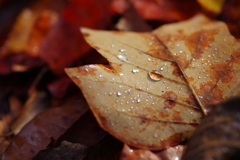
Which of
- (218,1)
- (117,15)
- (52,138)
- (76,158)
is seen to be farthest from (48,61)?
(218,1)

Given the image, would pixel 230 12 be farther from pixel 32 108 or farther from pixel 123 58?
pixel 32 108

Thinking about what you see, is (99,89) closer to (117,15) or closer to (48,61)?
(48,61)

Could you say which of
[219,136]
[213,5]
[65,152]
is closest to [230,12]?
[213,5]

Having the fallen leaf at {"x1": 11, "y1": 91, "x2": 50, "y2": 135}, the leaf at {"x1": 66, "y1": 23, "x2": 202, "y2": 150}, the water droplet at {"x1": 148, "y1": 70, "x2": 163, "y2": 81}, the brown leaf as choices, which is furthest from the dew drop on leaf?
the fallen leaf at {"x1": 11, "y1": 91, "x2": 50, "y2": 135}

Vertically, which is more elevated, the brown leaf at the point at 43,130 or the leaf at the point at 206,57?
the leaf at the point at 206,57

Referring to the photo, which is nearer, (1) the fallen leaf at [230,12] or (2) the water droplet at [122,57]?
(2) the water droplet at [122,57]

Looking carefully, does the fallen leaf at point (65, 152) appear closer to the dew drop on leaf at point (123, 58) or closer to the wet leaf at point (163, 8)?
the dew drop on leaf at point (123, 58)

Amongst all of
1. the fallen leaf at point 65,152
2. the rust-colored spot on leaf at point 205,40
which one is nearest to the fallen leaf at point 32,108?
the fallen leaf at point 65,152
